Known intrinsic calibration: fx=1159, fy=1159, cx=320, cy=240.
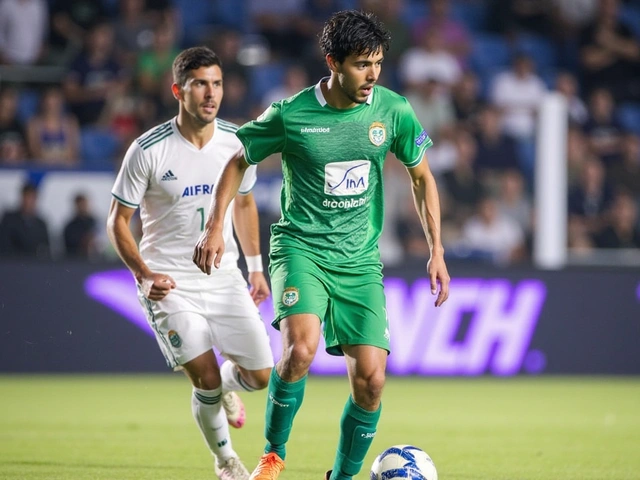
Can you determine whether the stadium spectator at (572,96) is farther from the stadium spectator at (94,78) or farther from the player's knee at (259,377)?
the player's knee at (259,377)

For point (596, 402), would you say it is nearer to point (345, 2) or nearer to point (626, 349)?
point (626, 349)

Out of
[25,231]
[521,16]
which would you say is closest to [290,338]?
[25,231]

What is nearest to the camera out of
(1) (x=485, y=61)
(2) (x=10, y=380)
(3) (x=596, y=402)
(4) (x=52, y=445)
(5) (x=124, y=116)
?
(4) (x=52, y=445)

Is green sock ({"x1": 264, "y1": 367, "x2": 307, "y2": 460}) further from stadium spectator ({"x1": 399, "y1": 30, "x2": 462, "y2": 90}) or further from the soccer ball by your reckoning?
stadium spectator ({"x1": 399, "y1": 30, "x2": 462, "y2": 90})

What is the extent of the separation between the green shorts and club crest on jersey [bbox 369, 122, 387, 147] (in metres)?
0.67

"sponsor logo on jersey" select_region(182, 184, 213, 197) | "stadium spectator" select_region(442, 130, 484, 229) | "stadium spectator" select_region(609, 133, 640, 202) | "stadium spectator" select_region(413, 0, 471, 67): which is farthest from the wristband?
"stadium spectator" select_region(413, 0, 471, 67)

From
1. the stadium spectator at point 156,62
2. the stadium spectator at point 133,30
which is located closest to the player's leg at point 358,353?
the stadium spectator at point 156,62

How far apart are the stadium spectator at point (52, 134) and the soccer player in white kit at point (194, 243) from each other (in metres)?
6.39

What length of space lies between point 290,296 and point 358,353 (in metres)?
0.44

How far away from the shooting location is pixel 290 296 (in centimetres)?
571

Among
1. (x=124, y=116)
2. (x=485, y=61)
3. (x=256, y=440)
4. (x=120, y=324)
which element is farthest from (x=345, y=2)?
(x=256, y=440)

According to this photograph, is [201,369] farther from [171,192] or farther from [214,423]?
[171,192]

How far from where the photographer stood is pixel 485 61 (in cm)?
1614

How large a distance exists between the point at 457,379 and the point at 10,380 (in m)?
4.73
